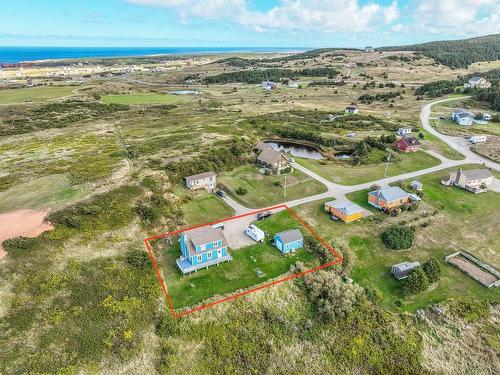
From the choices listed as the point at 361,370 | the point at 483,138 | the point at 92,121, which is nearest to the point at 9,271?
the point at 361,370

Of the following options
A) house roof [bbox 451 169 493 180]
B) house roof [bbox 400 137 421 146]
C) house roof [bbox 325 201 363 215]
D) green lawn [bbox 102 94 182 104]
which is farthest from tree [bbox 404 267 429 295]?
green lawn [bbox 102 94 182 104]

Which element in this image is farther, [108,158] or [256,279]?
[108,158]

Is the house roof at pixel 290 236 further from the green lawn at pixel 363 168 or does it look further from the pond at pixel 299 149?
the pond at pixel 299 149

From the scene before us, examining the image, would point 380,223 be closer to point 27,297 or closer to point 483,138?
point 27,297

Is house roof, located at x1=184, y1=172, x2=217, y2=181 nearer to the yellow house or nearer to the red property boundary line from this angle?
the red property boundary line

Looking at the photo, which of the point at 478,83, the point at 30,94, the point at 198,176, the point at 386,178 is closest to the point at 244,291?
the point at 198,176

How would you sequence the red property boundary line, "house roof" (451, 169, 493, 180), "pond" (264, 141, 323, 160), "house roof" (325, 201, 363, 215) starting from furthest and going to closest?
"pond" (264, 141, 323, 160), "house roof" (451, 169, 493, 180), "house roof" (325, 201, 363, 215), the red property boundary line
